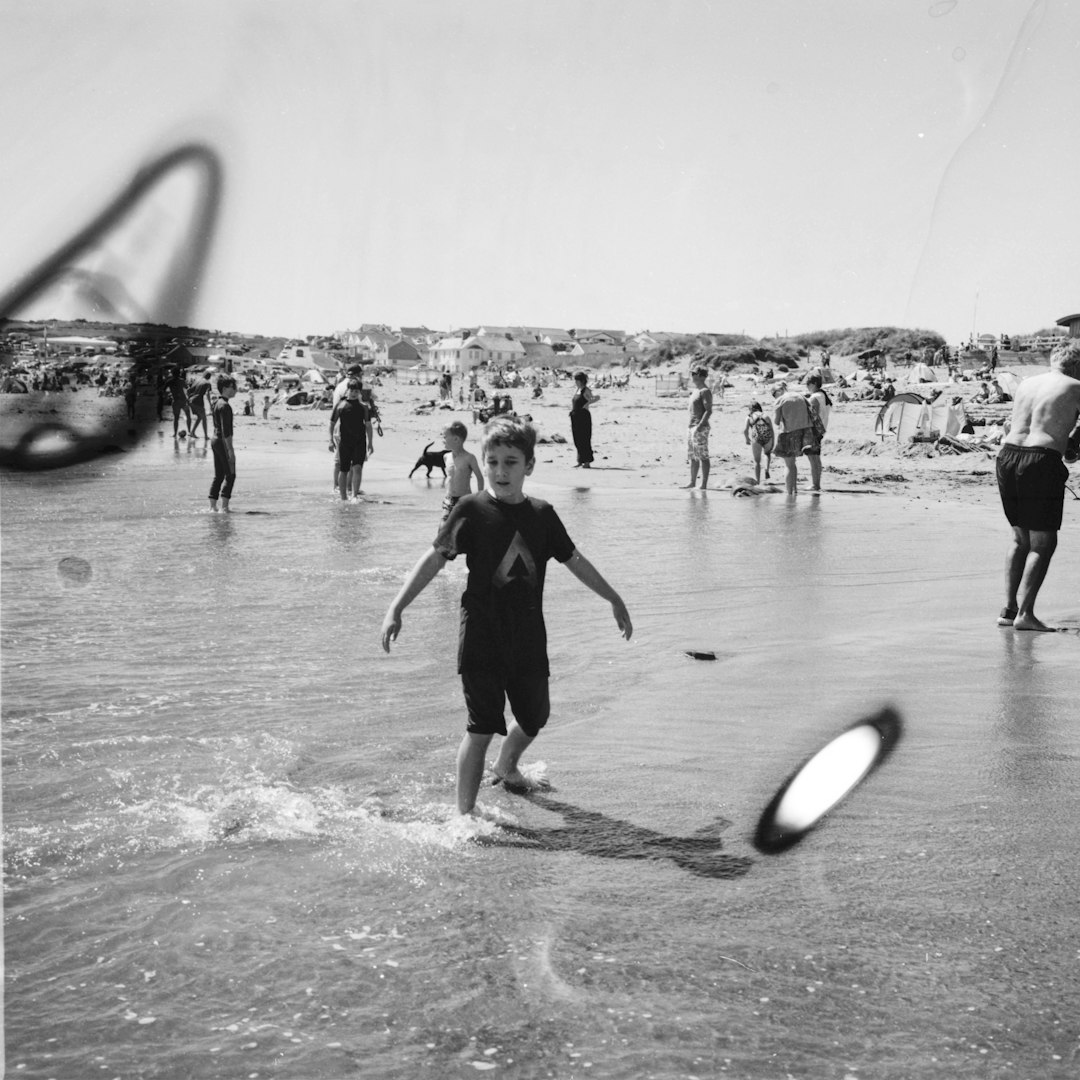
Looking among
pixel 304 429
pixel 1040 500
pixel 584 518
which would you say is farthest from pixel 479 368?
pixel 1040 500

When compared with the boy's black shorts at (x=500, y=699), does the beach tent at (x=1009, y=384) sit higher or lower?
higher

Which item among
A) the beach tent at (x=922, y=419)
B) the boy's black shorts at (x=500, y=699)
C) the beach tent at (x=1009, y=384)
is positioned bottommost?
the boy's black shorts at (x=500, y=699)

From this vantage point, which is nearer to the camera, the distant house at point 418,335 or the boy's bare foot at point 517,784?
the boy's bare foot at point 517,784

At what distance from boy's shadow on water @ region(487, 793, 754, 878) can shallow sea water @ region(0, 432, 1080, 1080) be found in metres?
0.02

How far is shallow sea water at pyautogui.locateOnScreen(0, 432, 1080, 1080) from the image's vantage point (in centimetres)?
288

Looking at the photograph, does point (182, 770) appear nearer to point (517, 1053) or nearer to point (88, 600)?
point (517, 1053)

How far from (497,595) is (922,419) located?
20079 millimetres

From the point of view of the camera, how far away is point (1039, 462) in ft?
23.6

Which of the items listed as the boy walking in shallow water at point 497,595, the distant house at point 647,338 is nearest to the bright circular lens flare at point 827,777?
the boy walking in shallow water at point 497,595

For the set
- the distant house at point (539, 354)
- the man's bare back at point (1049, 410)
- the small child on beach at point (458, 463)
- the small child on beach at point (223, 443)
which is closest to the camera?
the man's bare back at point (1049, 410)

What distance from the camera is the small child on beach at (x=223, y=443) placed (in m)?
12.7

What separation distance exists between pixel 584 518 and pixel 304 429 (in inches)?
861

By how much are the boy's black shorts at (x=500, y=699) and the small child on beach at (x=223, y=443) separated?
882cm

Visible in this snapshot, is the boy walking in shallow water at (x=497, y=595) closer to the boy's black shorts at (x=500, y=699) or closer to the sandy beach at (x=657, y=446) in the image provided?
the boy's black shorts at (x=500, y=699)
